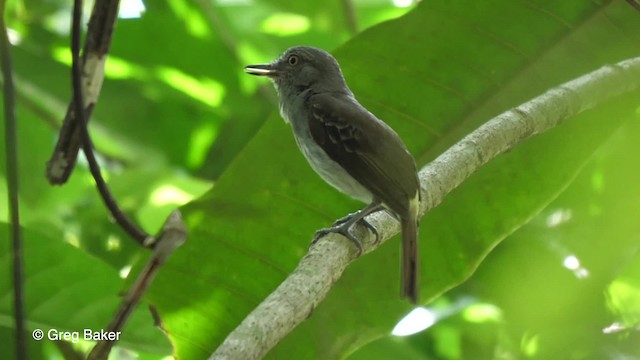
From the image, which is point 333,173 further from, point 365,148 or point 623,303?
point 623,303

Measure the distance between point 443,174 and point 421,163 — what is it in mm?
699

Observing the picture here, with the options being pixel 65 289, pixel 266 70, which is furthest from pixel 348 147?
pixel 65 289

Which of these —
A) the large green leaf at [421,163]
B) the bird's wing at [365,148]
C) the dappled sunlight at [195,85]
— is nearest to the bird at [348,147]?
the bird's wing at [365,148]

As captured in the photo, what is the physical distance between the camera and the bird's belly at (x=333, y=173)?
3.20m

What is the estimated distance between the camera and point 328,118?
11.2ft

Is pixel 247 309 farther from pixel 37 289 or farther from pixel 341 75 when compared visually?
pixel 341 75

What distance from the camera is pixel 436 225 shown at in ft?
11.1

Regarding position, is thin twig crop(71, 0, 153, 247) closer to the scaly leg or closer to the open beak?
the scaly leg

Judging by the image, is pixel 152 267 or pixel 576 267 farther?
pixel 576 267

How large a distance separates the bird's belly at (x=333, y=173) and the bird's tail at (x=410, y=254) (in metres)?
0.32

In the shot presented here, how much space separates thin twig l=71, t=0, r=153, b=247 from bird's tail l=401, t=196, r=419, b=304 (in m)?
1.10

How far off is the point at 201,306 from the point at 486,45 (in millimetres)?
1420

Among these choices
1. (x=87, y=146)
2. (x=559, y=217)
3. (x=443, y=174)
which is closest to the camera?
(x=87, y=146)

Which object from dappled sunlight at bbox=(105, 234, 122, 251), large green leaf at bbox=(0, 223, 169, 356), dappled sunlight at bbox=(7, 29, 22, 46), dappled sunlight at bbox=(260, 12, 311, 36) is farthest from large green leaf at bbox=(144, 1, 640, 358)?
dappled sunlight at bbox=(7, 29, 22, 46)
